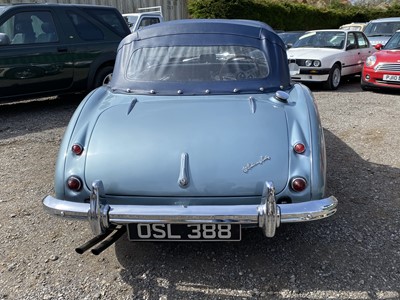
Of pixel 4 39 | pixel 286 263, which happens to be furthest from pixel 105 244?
pixel 4 39

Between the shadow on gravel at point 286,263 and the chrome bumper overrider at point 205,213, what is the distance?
1.48ft

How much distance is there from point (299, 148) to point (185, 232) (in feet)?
2.93

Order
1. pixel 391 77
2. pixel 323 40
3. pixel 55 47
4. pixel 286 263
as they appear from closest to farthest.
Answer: pixel 286 263 < pixel 55 47 < pixel 391 77 < pixel 323 40

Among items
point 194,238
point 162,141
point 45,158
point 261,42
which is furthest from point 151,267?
point 45,158

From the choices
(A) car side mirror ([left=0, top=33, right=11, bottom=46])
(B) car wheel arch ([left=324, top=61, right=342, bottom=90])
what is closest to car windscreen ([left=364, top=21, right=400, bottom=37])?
(B) car wheel arch ([left=324, top=61, right=342, bottom=90])

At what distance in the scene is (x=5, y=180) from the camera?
4.36 metres

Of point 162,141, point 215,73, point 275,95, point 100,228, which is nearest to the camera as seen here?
point 100,228

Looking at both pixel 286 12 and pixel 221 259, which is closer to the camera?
pixel 221 259

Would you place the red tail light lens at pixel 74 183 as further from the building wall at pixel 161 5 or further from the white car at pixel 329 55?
the building wall at pixel 161 5

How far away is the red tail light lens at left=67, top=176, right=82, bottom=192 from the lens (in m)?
2.60

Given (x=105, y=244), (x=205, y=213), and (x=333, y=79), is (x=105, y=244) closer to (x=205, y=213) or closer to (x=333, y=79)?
(x=205, y=213)

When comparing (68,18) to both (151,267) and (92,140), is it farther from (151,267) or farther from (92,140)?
(151,267)

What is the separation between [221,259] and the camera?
2.91 metres

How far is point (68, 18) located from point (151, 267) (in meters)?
5.90
